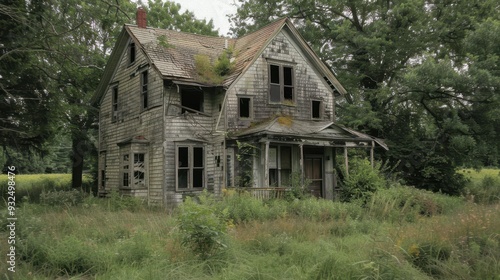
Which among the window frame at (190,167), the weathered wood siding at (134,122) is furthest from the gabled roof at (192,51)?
the window frame at (190,167)

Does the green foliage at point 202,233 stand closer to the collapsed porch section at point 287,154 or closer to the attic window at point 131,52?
the collapsed porch section at point 287,154

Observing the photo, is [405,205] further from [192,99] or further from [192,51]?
[192,51]

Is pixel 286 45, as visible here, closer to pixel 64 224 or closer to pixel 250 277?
pixel 64 224

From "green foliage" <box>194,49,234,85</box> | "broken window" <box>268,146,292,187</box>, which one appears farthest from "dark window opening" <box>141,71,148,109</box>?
"broken window" <box>268,146,292,187</box>

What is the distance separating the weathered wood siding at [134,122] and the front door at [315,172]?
6606 millimetres

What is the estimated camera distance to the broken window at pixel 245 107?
57.4ft

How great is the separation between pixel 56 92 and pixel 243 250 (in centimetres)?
1402

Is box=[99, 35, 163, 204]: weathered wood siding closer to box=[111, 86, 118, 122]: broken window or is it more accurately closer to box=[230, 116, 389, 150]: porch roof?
box=[111, 86, 118, 122]: broken window

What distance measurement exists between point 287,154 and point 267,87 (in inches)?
126

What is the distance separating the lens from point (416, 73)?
20.0m

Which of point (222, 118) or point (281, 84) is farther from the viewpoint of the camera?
point (281, 84)

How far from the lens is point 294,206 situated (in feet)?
40.6

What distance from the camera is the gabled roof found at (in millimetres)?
16875

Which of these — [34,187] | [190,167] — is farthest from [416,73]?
[34,187]
